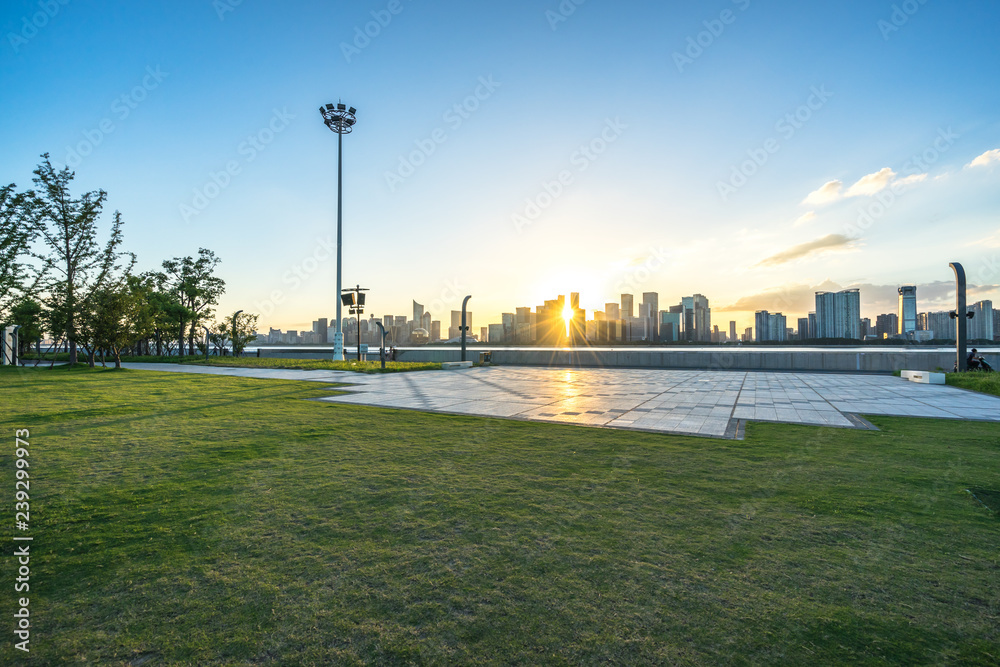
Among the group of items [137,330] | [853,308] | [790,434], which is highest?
[853,308]

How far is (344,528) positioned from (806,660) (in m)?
3.23

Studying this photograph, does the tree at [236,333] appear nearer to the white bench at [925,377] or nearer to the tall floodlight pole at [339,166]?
the tall floodlight pole at [339,166]

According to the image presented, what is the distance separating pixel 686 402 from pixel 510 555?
33.2ft

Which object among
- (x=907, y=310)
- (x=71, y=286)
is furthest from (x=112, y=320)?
(x=907, y=310)

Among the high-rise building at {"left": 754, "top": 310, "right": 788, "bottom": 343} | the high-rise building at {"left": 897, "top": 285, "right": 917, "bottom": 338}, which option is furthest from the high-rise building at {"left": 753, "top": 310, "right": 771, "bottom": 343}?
the high-rise building at {"left": 897, "top": 285, "right": 917, "bottom": 338}

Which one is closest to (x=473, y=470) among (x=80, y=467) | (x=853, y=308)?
(x=80, y=467)

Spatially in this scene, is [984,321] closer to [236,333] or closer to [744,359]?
[744,359]

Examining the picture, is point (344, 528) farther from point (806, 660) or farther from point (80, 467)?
point (80, 467)

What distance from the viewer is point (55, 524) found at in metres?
3.76

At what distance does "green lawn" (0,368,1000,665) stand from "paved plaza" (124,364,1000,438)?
255 cm

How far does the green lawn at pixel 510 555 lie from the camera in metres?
2.28

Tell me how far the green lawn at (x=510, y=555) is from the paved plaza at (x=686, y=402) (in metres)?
2.55

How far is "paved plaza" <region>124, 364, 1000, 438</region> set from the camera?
9172 mm

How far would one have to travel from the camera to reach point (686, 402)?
11984 mm
